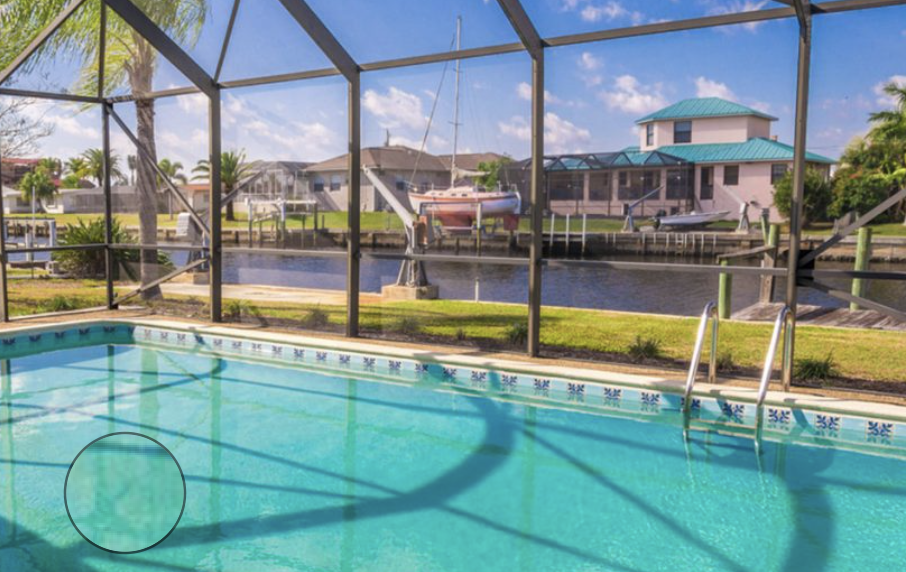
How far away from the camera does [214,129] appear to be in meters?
8.55

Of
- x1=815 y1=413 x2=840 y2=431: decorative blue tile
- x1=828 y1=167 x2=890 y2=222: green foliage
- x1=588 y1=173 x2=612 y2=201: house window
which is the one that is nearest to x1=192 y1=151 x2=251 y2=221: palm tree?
x1=588 y1=173 x2=612 y2=201: house window

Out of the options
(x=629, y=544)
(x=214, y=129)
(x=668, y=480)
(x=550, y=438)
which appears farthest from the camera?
(x=214, y=129)

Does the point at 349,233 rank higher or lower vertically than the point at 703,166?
lower

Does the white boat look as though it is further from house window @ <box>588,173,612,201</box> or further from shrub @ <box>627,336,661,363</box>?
shrub @ <box>627,336,661,363</box>

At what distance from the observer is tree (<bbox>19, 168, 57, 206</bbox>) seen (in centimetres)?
1159

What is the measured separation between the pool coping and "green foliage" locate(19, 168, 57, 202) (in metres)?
3.92

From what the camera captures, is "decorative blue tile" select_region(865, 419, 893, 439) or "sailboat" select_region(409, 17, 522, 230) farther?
"sailboat" select_region(409, 17, 522, 230)

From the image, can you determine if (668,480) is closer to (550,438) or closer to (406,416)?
(550,438)

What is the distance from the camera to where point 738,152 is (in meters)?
6.42

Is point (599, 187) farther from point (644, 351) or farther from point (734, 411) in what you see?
point (734, 411)

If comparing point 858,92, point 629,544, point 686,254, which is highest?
point 858,92

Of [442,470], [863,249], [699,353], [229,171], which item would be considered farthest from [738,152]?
[229,171]

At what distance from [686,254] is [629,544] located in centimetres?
341

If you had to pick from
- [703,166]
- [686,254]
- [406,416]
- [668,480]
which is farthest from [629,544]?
[703,166]
